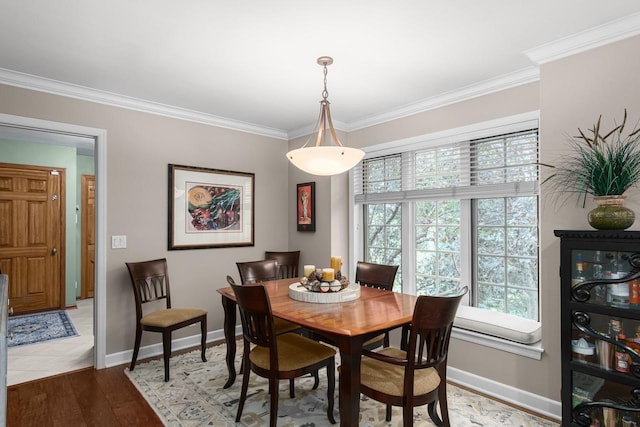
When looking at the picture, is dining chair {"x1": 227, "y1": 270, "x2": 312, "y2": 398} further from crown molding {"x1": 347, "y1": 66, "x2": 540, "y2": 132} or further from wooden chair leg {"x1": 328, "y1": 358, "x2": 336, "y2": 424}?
crown molding {"x1": 347, "y1": 66, "x2": 540, "y2": 132}

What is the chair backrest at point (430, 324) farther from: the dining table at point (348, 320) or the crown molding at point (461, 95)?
the crown molding at point (461, 95)

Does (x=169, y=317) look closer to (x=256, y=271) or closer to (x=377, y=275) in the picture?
(x=256, y=271)

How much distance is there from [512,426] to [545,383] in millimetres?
392

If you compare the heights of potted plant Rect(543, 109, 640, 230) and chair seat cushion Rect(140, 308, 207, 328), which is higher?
potted plant Rect(543, 109, 640, 230)

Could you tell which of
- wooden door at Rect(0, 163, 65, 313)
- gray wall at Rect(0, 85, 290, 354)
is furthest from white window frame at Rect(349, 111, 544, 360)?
wooden door at Rect(0, 163, 65, 313)

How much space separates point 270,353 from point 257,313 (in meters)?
0.24

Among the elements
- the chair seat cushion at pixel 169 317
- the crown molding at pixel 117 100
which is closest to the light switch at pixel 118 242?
the chair seat cushion at pixel 169 317

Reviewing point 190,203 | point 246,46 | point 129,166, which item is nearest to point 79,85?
point 129,166

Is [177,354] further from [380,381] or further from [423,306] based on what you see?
[423,306]

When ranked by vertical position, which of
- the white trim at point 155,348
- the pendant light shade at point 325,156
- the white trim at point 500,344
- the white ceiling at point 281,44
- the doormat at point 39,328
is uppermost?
the white ceiling at point 281,44

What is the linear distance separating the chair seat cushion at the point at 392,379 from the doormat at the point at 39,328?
3.76m

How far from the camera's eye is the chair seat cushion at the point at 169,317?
3031 mm

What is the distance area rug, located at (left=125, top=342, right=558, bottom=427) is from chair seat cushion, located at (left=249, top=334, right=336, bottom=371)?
43 centimetres

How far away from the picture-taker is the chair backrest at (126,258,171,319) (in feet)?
10.5
